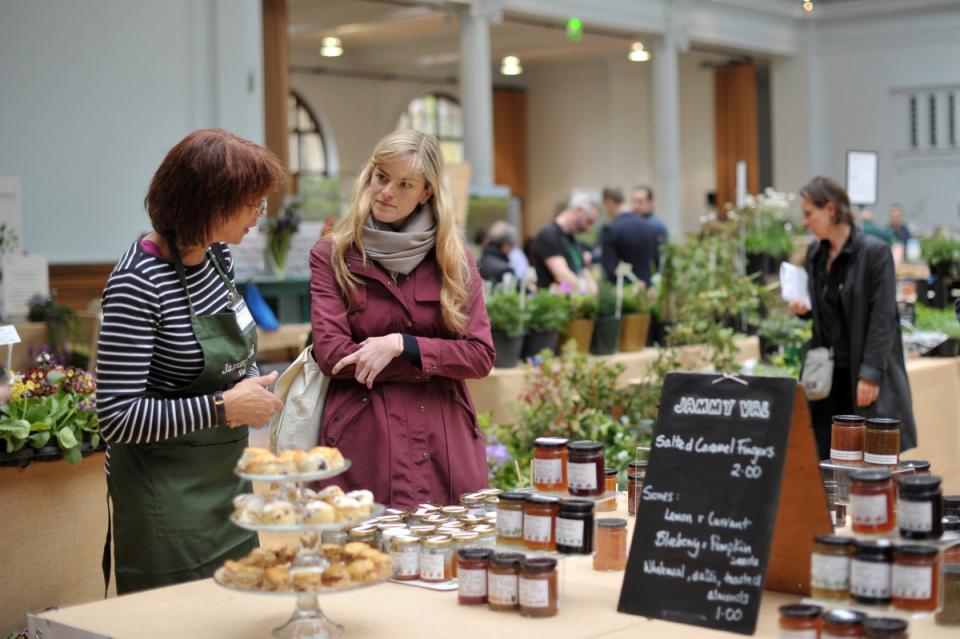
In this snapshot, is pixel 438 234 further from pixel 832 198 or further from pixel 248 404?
pixel 832 198

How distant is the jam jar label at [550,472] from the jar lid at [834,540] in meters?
0.49

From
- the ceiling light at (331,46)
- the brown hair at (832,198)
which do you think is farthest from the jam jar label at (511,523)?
the ceiling light at (331,46)

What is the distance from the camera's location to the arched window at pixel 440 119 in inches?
810

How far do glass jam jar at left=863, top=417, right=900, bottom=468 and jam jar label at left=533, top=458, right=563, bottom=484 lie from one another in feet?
1.92

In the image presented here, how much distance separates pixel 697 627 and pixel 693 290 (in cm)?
455

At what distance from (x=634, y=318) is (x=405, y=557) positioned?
4.48m

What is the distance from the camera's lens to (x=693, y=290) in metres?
6.27

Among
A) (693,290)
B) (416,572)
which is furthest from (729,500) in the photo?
(693,290)

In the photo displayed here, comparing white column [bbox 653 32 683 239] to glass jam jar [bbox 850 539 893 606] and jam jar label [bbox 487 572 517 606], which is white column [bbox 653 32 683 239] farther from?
glass jam jar [bbox 850 539 893 606]

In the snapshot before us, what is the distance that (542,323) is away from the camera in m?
5.93

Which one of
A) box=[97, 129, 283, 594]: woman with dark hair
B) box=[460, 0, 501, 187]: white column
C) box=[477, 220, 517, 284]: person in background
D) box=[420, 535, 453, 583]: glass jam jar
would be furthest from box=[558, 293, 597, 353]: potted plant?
box=[460, 0, 501, 187]: white column

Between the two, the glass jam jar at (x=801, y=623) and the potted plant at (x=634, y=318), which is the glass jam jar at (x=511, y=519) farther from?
the potted plant at (x=634, y=318)

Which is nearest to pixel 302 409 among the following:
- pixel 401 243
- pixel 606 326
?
pixel 401 243

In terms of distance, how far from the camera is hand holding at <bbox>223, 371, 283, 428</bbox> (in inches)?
87.7
